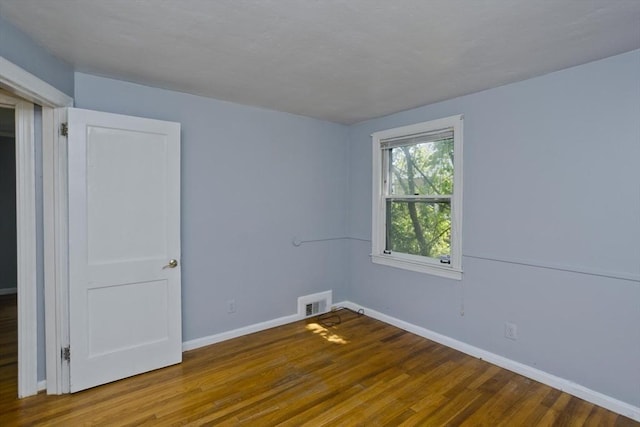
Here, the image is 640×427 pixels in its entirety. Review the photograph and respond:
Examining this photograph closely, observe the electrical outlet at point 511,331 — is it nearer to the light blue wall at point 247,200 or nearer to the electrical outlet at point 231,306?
the light blue wall at point 247,200

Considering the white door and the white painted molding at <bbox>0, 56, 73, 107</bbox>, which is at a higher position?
the white painted molding at <bbox>0, 56, 73, 107</bbox>

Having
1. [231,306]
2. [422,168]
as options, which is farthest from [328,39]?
[231,306]

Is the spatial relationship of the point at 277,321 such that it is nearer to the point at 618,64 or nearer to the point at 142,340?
the point at 142,340

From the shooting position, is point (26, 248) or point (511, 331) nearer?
point (26, 248)

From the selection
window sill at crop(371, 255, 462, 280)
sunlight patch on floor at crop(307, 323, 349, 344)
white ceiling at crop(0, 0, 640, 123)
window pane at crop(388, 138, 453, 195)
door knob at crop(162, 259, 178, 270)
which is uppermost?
white ceiling at crop(0, 0, 640, 123)

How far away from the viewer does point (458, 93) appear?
9.63 ft

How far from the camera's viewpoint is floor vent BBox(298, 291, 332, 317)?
12.7 ft

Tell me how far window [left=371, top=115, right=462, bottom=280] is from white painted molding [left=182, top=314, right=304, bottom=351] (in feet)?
4.28

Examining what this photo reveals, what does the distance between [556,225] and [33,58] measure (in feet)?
12.5

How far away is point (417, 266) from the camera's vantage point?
3.43 meters

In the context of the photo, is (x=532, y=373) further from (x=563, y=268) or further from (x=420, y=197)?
(x=420, y=197)

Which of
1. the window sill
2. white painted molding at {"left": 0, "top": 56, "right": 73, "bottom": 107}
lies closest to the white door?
white painted molding at {"left": 0, "top": 56, "right": 73, "bottom": 107}

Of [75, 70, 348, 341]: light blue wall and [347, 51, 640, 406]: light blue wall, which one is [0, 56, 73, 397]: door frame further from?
[347, 51, 640, 406]: light blue wall

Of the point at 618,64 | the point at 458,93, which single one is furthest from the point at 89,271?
the point at 618,64
